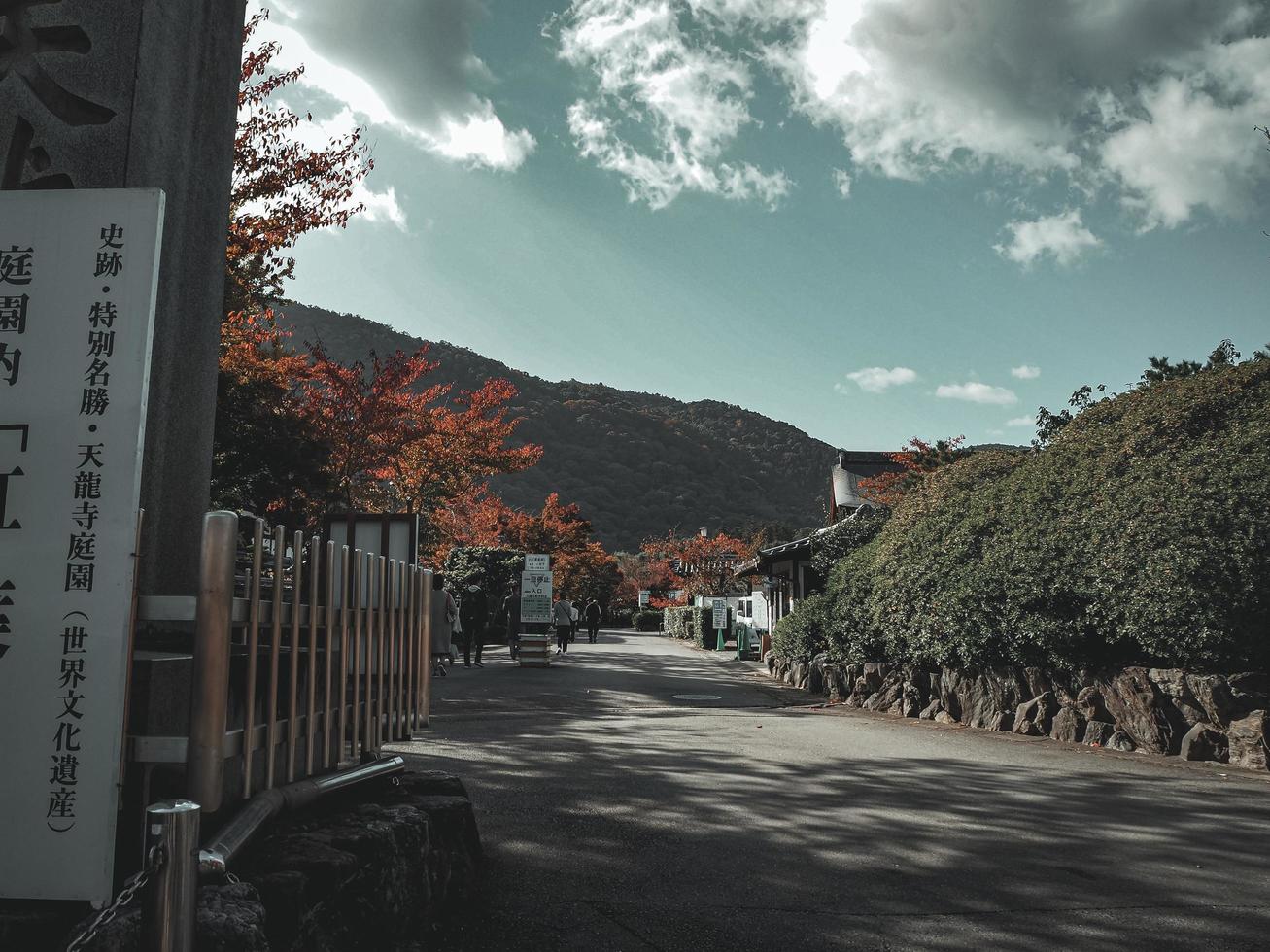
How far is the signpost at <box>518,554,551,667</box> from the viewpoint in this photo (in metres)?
19.0

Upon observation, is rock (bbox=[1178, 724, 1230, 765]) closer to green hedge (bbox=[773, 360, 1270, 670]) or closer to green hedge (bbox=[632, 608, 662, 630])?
green hedge (bbox=[773, 360, 1270, 670])

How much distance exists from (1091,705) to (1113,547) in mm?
1612

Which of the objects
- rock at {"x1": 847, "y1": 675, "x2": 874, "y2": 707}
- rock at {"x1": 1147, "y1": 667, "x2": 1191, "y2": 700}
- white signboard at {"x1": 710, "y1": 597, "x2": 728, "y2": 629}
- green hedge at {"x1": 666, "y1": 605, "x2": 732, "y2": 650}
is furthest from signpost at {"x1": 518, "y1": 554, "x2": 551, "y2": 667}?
green hedge at {"x1": 666, "y1": 605, "x2": 732, "y2": 650}

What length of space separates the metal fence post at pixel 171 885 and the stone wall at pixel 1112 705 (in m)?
8.16

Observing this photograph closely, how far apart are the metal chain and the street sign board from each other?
17.8 meters

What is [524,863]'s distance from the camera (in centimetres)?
430

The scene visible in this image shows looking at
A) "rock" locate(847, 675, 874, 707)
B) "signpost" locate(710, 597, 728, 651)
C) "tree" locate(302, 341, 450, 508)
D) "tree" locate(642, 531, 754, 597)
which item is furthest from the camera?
"tree" locate(642, 531, 754, 597)

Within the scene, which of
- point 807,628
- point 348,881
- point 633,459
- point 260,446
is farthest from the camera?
point 633,459

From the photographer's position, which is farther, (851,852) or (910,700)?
(910,700)

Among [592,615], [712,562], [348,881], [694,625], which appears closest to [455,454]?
[592,615]

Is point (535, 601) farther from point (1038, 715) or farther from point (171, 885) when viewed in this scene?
point (171, 885)

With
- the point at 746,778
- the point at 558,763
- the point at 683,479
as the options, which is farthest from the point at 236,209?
the point at 683,479

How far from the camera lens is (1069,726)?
28.2ft

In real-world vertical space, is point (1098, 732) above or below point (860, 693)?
above
